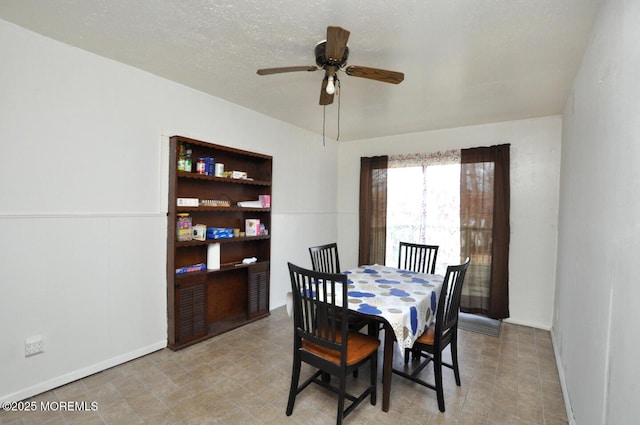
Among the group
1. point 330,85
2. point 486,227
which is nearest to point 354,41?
point 330,85

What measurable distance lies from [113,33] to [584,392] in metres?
3.63

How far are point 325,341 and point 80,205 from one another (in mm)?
2111

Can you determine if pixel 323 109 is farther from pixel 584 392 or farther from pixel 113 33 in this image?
pixel 584 392

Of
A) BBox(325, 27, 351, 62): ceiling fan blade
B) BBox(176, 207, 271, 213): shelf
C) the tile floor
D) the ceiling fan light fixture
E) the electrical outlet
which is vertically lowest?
the tile floor

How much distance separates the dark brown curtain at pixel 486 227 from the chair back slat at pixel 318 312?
2.55m

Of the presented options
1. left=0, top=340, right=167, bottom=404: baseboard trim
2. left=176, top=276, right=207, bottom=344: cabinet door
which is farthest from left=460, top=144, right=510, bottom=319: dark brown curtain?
left=0, top=340, right=167, bottom=404: baseboard trim

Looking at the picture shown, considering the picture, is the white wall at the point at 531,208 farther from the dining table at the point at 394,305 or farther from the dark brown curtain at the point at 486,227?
the dining table at the point at 394,305

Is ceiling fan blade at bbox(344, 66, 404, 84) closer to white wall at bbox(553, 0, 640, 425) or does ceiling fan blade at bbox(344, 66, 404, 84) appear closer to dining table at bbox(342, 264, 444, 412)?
white wall at bbox(553, 0, 640, 425)

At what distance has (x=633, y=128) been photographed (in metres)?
1.05

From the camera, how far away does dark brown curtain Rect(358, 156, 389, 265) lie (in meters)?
4.46

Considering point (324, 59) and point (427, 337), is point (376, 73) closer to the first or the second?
point (324, 59)

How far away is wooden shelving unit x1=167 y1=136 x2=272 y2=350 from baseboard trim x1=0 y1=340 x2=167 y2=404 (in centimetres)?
19

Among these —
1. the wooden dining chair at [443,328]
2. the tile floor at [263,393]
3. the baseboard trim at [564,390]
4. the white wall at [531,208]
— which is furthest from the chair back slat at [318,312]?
the white wall at [531,208]

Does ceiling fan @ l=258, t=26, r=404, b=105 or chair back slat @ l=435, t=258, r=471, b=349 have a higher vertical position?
ceiling fan @ l=258, t=26, r=404, b=105
